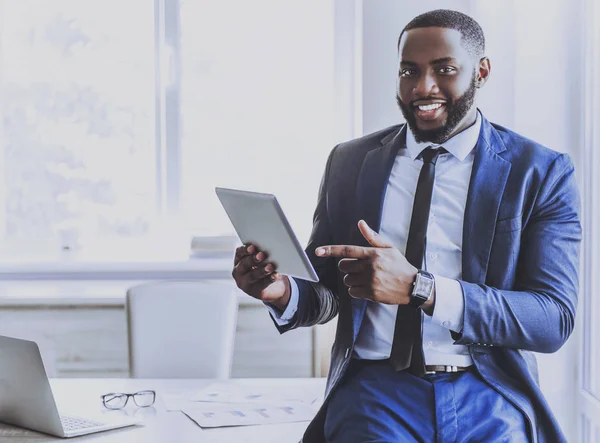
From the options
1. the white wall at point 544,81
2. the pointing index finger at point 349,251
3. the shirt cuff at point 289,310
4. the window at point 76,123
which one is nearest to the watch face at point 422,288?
the pointing index finger at point 349,251

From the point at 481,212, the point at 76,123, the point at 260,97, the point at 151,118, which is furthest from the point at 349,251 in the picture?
the point at 76,123

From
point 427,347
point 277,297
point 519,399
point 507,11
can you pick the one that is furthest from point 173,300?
point 507,11

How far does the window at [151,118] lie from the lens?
3.47 meters

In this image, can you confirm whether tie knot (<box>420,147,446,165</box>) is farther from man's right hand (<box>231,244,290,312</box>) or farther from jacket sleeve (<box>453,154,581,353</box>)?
man's right hand (<box>231,244,290,312</box>)

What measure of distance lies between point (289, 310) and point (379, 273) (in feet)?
1.09

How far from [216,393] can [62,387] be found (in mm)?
419

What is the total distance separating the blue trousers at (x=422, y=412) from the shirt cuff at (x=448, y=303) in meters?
0.15

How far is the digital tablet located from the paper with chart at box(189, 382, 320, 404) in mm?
410

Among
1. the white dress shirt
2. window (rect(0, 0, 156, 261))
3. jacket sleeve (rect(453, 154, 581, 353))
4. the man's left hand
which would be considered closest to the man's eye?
the white dress shirt

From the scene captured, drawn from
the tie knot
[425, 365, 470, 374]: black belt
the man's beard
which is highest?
the man's beard

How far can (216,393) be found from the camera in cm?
194

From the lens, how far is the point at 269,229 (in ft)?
5.07

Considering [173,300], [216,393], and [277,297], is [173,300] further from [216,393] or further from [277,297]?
[277,297]

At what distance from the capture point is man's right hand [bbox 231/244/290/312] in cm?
167
